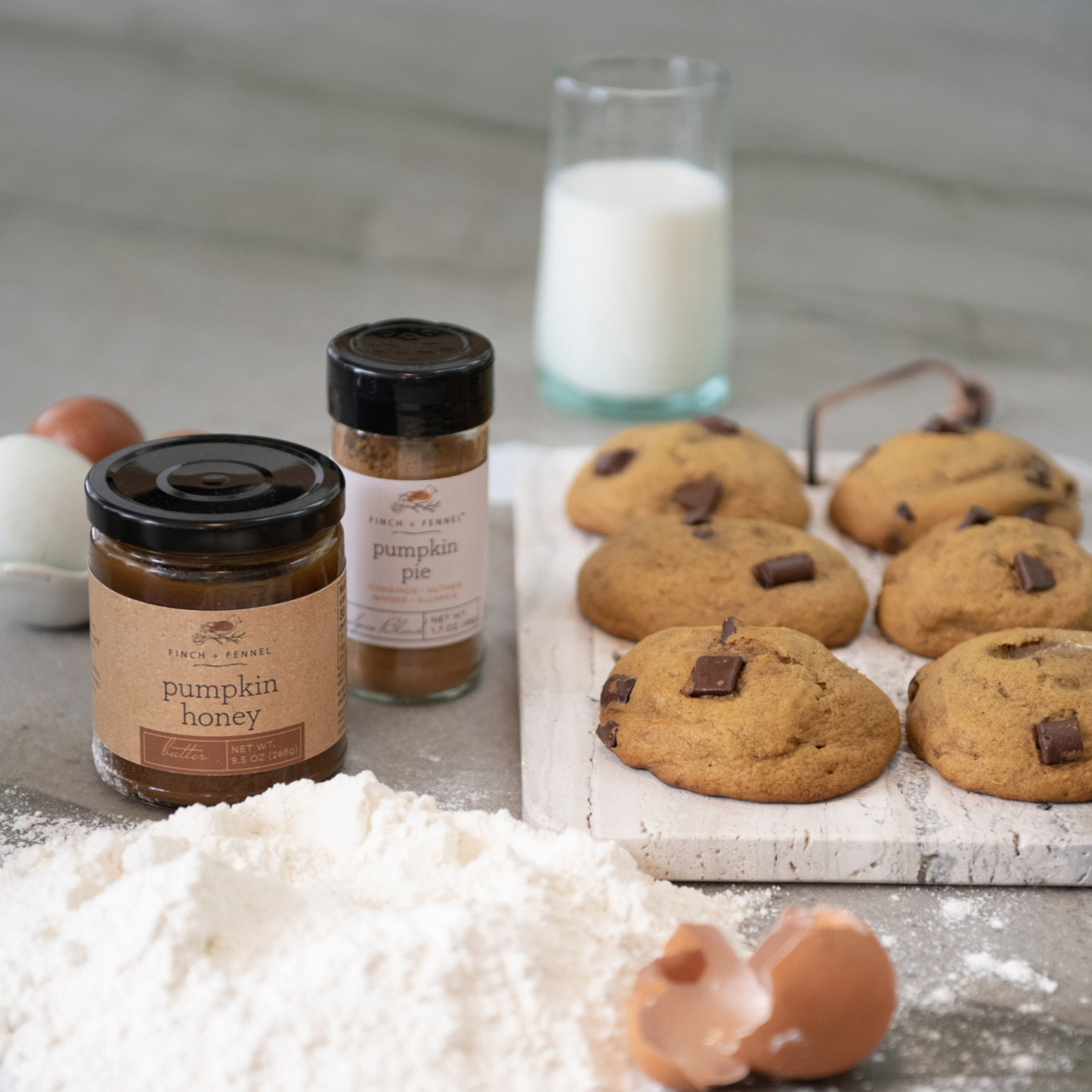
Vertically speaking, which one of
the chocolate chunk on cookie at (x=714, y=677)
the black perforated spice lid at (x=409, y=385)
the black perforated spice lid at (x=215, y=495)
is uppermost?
the black perforated spice lid at (x=409, y=385)

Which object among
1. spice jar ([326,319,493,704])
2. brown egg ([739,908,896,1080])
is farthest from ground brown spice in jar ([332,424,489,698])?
brown egg ([739,908,896,1080])

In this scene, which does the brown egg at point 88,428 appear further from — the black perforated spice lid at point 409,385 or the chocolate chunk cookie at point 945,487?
the chocolate chunk cookie at point 945,487

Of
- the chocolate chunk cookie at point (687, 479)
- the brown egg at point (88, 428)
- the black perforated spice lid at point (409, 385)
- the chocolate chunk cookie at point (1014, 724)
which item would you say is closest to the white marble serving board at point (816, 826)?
the chocolate chunk cookie at point (1014, 724)

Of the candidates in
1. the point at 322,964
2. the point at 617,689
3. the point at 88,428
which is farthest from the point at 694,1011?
the point at 88,428

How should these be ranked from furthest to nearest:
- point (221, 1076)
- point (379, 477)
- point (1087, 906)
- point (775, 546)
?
point (775, 546) → point (379, 477) → point (1087, 906) → point (221, 1076)

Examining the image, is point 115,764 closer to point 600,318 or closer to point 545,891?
point 545,891

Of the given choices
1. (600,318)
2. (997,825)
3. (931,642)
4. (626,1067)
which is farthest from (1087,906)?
(600,318)
